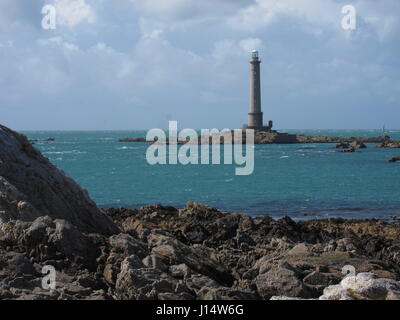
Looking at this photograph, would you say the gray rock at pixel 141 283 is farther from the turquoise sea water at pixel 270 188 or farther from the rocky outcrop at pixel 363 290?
the turquoise sea water at pixel 270 188

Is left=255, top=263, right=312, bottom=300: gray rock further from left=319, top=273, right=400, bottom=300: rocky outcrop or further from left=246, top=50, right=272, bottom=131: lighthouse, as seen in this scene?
left=246, top=50, right=272, bottom=131: lighthouse

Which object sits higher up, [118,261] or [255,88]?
[255,88]

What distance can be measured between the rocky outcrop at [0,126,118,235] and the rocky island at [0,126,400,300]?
19 millimetres

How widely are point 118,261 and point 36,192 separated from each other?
3.07m

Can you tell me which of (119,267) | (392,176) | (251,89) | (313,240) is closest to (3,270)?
(119,267)

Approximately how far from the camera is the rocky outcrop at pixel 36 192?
10413mm

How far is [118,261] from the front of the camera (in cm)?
898

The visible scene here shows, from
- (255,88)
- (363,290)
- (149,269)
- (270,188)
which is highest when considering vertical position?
(255,88)

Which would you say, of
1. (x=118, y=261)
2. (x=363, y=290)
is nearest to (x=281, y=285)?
(x=363, y=290)

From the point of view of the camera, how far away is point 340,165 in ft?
236

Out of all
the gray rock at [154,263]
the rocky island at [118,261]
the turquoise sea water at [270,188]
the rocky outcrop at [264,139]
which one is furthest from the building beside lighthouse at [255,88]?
the gray rock at [154,263]

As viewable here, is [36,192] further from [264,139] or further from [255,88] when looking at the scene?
[264,139]

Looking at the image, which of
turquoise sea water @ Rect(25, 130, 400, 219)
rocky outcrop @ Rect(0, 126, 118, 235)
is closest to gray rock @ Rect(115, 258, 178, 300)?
rocky outcrop @ Rect(0, 126, 118, 235)
